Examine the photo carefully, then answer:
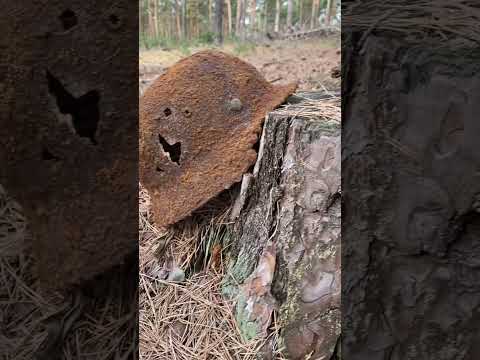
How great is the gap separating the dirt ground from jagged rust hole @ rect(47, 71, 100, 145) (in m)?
1.95

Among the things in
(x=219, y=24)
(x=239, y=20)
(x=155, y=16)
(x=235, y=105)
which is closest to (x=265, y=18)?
(x=239, y=20)

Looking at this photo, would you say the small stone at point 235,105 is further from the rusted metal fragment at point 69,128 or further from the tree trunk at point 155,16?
the tree trunk at point 155,16

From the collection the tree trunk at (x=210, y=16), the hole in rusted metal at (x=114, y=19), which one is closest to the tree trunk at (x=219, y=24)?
the tree trunk at (x=210, y=16)

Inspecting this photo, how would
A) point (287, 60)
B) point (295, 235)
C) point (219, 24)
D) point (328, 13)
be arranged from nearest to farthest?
point (295, 235), point (287, 60), point (328, 13), point (219, 24)

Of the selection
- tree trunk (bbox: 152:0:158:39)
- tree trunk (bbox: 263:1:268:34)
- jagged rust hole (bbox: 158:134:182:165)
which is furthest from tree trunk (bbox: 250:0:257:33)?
jagged rust hole (bbox: 158:134:182:165)

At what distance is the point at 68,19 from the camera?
75cm

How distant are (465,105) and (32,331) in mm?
791

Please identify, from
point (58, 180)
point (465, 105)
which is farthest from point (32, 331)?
point (465, 105)

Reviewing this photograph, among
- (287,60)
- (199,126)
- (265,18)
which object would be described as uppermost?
(265,18)

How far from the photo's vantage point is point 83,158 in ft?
2.56

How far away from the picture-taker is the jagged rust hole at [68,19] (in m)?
0.74

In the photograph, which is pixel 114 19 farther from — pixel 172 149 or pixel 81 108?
pixel 172 149

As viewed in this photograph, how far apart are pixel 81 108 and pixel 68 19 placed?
0.14 meters

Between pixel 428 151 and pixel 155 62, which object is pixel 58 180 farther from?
pixel 155 62
